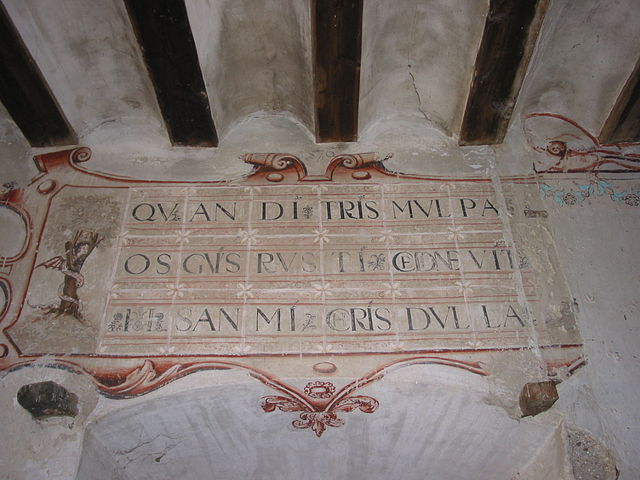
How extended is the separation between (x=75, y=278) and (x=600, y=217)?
2.51 metres

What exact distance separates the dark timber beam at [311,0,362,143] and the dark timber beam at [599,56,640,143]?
1.33 meters

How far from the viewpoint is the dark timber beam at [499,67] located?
298cm

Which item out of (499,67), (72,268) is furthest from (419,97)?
(72,268)

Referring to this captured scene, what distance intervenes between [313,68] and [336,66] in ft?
0.36

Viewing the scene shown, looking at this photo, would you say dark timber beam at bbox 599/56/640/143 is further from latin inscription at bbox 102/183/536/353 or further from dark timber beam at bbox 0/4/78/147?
dark timber beam at bbox 0/4/78/147

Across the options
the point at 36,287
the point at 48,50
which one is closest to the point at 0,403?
the point at 36,287

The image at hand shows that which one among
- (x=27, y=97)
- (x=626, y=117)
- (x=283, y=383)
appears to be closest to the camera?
(x=283, y=383)

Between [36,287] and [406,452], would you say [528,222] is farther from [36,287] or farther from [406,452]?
[36,287]

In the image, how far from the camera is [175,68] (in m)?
3.15

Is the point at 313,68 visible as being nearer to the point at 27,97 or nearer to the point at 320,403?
the point at 27,97

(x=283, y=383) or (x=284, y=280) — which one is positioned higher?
(x=284, y=280)

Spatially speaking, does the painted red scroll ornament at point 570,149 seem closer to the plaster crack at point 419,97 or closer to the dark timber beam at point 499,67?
the dark timber beam at point 499,67

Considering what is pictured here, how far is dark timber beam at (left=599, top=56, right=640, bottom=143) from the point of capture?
3322mm

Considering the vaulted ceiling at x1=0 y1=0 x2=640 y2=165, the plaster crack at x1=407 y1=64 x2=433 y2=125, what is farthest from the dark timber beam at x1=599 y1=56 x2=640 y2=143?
the plaster crack at x1=407 y1=64 x2=433 y2=125
